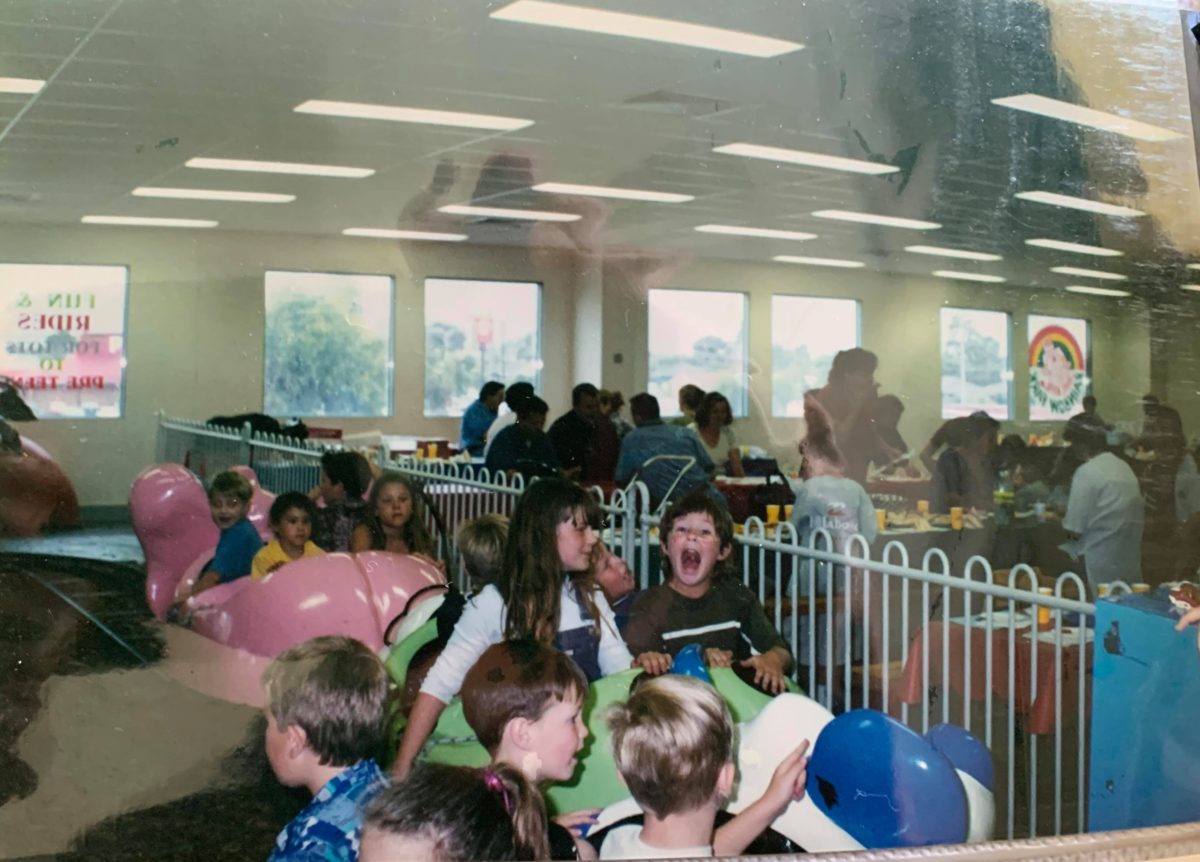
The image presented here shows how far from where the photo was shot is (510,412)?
1331 mm

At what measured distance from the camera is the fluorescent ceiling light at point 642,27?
128cm

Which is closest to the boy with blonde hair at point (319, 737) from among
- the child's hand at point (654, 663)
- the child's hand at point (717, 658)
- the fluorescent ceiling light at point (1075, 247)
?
the child's hand at point (654, 663)

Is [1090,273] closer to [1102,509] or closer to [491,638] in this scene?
[1102,509]

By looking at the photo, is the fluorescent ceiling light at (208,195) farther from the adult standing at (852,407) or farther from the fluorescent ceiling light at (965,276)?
the fluorescent ceiling light at (965,276)

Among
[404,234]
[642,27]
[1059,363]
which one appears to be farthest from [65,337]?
[1059,363]

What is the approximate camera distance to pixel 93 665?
1.21 meters

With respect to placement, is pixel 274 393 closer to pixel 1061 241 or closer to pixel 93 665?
pixel 93 665

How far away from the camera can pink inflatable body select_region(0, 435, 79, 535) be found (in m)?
1.18

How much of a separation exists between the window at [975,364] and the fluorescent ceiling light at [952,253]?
0.24 ft

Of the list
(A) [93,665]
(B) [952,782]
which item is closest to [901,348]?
(B) [952,782]

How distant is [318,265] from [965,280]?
0.87 metres

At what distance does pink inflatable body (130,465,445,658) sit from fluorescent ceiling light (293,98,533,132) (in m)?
0.42

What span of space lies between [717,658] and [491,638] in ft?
1.03

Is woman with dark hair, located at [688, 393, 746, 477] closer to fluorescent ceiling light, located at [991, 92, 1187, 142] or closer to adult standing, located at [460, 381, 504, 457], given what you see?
adult standing, located at [460, 381, 504, 457]
